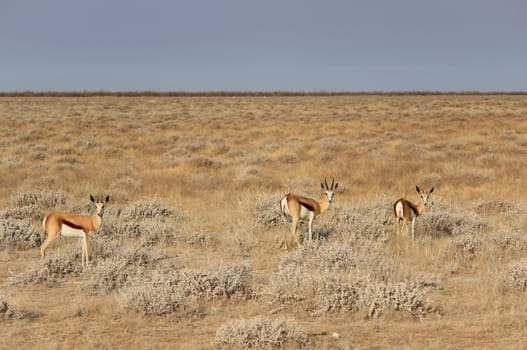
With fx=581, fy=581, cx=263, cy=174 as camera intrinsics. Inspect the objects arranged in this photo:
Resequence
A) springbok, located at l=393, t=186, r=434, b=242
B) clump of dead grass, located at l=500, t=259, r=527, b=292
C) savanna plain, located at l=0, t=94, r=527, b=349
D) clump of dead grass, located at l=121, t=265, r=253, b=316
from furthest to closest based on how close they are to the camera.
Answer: springbok, located at l=393, t=186, r=434, b=242
clump of dead grass, located at l=500, t=259, r=527, b=292
clump of dead grass, located at l=121, t=265, r=253, b=316
savanna plain, located at l=0, t=94, r=527, b=349

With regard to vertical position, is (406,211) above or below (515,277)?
above

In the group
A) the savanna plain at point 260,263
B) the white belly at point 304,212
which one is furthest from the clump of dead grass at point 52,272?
the white belly at point 304,212

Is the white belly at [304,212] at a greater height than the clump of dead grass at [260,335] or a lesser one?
greater

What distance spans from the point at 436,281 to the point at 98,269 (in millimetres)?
4429

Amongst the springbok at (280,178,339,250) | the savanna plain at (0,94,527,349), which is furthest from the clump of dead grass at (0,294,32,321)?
the springbok at (280,178,339,250)

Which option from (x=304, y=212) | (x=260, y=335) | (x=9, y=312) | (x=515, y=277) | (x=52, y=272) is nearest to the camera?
(x=260, y=335)

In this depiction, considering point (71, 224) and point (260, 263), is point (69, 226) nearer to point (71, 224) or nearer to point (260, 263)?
point (71, 224)

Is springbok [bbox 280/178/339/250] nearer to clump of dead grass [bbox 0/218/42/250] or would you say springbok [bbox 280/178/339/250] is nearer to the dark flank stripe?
the dark flank stripe

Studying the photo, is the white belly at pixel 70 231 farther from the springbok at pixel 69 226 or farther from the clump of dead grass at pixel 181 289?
the clump of dead grass at pixel 181 289

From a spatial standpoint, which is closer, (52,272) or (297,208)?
(52,272)

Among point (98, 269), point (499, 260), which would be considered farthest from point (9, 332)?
point (499, 260)

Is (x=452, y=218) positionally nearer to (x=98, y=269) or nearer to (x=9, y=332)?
(x=98, y=269)

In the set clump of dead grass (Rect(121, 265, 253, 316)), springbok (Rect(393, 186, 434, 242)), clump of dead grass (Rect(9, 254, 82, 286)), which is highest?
springbok (Rect(393, 186, 434, 242))

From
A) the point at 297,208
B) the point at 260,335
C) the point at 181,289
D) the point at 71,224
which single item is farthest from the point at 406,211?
the point at 71,224
